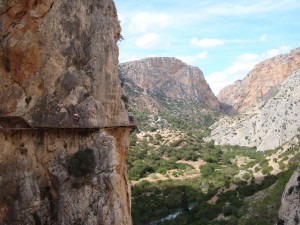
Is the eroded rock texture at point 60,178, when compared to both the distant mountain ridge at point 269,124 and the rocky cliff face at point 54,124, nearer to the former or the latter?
the rocky cliff face at point 54,124

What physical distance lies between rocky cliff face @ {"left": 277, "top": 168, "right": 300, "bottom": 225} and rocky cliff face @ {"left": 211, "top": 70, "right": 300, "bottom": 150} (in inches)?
2502

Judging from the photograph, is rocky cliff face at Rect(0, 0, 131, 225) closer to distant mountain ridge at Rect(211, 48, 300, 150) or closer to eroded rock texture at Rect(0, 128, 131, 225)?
eroded rock texture at Rect(0, 128, 131, 225)

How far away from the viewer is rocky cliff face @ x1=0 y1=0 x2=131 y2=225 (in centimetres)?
2125

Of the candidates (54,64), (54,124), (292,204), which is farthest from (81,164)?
(292,204)

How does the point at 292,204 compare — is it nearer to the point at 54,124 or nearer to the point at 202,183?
the point at 54,124

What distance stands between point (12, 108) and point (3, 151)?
2.25 m

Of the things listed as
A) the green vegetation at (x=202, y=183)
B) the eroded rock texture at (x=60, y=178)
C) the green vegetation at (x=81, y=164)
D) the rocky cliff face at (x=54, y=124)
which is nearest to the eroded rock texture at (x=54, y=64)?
the rocky cliff face at (x=54, y=124)

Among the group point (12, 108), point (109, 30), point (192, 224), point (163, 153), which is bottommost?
point (192, 224)

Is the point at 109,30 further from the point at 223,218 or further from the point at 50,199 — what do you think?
the point at 223,218

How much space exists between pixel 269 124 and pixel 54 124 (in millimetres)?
95757

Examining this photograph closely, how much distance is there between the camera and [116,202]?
2223 cm

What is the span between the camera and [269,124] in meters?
111

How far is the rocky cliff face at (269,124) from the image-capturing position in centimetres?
10162

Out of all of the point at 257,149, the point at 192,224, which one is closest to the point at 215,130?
the point at 257,149
